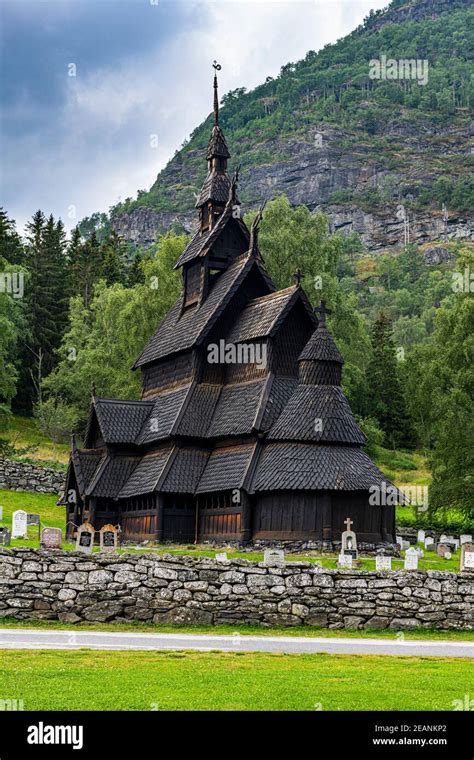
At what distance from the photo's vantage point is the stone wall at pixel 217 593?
20188mm

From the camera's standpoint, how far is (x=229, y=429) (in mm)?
38688

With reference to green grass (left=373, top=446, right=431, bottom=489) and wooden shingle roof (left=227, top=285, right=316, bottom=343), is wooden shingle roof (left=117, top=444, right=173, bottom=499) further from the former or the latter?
green grass (left=373, top=446, right=431, bottom=489)

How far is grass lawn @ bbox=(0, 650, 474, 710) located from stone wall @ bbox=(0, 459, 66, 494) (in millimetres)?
36497

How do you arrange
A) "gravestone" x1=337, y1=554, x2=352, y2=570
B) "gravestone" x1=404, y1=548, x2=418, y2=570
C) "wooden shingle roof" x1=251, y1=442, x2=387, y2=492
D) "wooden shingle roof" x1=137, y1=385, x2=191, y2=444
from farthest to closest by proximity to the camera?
"wooden shingle roof" x1=137, y1=385, x2=191, y2=444 → "wooden shingle roof" x1=251, y1=442, x2=387, y2=492 → "gravestone" x1=404, y1=548, x2=418, y2=570 → "gravestone" x1=337, y1=554, x2=352, y2=570

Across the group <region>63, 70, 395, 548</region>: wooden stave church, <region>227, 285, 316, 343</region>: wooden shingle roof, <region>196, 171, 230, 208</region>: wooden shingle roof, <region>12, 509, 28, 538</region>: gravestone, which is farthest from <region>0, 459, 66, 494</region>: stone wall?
<region>12, 509, 28, 538</region>: gravestone

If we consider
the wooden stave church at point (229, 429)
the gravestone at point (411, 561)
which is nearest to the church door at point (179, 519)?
the wooden stave church at point (229, 429)

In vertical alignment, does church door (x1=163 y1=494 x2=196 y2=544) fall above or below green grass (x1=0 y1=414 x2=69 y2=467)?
below

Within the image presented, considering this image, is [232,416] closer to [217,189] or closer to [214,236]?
[214,236]

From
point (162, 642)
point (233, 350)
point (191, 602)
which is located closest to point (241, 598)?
point (191, 602)

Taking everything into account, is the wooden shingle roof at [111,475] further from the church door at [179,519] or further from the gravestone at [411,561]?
the gravestone at [411,561]

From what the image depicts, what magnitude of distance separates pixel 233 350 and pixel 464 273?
1544 centimetres

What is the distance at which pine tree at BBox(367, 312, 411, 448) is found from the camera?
8575 centimetres

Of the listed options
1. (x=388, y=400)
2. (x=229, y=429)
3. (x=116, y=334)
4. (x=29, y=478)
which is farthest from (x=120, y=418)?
(x=388, y=400)
